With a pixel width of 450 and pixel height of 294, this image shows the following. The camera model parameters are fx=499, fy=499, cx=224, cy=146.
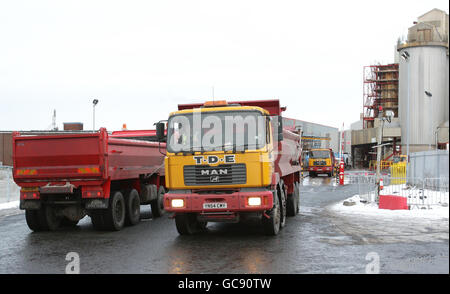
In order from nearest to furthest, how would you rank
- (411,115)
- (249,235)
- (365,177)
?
(249,235)
(365,177)
(411,115)

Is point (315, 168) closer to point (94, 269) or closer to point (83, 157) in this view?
point (83, 157)

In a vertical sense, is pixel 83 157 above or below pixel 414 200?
above

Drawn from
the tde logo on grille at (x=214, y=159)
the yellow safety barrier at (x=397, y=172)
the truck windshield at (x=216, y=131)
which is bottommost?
the yellow safety barrier at (x=397, y=172)

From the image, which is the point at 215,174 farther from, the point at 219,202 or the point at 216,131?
the point at 216,131

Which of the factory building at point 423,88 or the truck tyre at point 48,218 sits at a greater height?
the factory building at point 423,88

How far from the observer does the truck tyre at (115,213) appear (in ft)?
39.0

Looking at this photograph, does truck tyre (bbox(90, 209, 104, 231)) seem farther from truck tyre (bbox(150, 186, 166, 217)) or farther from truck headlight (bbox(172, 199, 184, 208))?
truck tyre (bbox(150, 186, 166, 217))

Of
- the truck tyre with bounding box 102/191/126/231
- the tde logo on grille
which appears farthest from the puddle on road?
the tde logo on grille

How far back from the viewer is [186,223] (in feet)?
36.3

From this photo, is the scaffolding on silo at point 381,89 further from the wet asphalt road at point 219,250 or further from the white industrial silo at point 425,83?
the wet asphalt road at point 219,250

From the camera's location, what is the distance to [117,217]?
12.4m

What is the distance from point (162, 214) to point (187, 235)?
473 cm

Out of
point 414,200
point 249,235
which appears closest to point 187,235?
point 249,235

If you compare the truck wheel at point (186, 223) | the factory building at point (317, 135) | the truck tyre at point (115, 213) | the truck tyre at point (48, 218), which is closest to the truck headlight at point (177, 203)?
the truck wheel at point (186, 223)
